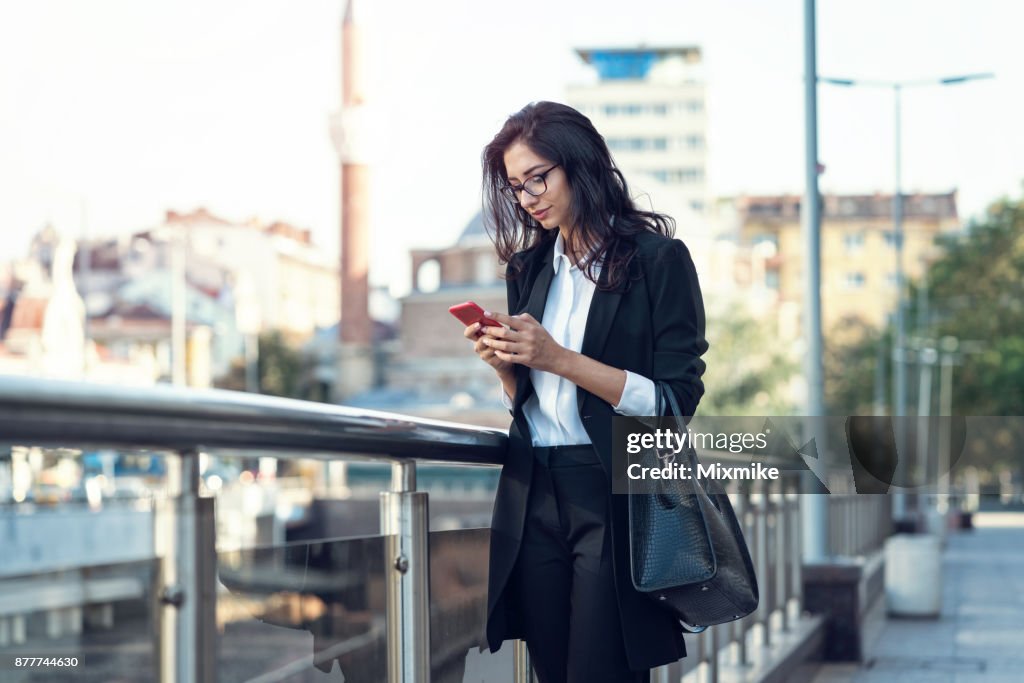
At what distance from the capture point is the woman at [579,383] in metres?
3.11

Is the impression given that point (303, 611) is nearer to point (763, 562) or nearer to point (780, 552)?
point (763, 562)

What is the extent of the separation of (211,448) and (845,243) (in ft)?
409

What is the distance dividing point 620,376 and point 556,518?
1.06ft

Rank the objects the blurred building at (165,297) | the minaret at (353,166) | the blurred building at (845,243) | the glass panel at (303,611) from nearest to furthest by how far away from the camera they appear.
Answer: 1. the glass panel at (303,611)
2. the blurred building at (165,297)
3. the minaret at (353,166)
4. the blurred building at (845,243)

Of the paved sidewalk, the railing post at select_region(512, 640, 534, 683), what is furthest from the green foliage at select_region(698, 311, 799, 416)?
the railing post at select_region(512, 640, 534, 683)

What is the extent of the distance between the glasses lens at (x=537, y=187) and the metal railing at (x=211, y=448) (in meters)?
0.54

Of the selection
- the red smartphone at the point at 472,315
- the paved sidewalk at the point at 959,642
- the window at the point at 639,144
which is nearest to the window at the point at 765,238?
the window at the point at 639,144

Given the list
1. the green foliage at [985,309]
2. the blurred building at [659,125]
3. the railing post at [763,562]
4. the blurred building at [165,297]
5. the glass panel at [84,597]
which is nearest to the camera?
the glass panel at [84,597]

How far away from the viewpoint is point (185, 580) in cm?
230

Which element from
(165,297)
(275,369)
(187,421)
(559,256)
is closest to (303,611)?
(187,421)

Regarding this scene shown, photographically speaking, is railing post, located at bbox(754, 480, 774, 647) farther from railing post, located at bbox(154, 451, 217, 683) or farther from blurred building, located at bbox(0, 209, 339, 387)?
blurred building, located at bbox(0, 209, 339, 387)

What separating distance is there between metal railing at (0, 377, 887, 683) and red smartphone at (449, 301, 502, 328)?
10.2 inches

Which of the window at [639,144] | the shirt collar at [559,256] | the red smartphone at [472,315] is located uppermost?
the window at [639,144]

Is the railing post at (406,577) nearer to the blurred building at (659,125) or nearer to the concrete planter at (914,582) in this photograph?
the concrete planter at (914,582)
